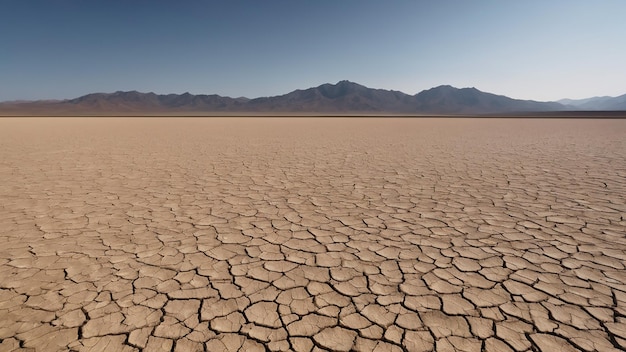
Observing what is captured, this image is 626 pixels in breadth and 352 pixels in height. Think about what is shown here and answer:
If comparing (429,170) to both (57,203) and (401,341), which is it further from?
(57,203)

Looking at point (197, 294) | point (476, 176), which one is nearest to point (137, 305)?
point (197, 294)

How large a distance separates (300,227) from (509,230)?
189 centimetres

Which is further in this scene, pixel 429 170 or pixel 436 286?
pixel 429 170

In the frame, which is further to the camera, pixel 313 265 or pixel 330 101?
pixel 330 101

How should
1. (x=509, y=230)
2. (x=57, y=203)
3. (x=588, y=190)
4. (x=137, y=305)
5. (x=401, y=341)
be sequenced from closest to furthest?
(x=401, y=341) → (x=137, y=305) → (x=509, y=230) → (x=57, y=203) → (x=588, y=190)

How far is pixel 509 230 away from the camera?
301 cm

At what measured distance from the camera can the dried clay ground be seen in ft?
5.43

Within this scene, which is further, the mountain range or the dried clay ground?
the mountain range

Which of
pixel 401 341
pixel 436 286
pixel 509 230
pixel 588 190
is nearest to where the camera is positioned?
pixel 401 341

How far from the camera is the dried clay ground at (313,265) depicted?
166cm

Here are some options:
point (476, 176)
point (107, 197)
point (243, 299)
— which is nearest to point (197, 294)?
point (243, 299)

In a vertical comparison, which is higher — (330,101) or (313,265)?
(313,265)

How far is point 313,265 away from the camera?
2.39m

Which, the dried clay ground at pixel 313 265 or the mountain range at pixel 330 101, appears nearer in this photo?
the dried clay ground at pixel 313 265
